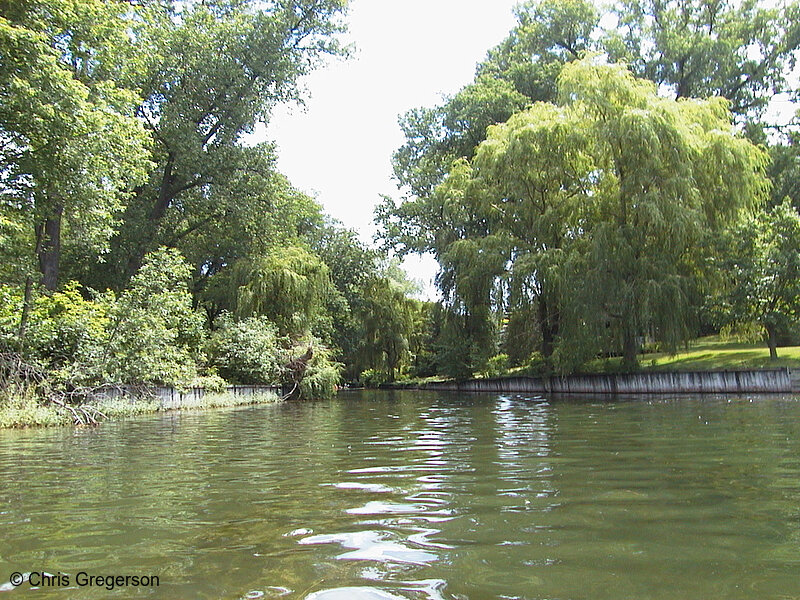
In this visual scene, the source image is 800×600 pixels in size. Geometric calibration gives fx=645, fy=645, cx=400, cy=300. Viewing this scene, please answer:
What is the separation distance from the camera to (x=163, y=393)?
18.5 metres

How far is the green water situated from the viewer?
9.03 feet

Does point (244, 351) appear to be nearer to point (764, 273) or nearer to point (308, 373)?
point (308, 373)

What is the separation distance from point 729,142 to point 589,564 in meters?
20.7

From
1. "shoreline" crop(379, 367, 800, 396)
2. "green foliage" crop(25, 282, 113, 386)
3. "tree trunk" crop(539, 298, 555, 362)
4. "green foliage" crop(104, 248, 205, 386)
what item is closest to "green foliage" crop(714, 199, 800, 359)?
"shoreline" crop(379, 367, 800, 396)

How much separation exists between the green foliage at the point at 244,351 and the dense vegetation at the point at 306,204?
0.11m

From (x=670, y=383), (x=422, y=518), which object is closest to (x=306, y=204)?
(x=670, y=383)

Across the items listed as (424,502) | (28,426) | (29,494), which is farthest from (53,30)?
(424,502)

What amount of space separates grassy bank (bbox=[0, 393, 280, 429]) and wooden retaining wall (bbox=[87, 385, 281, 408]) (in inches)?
4.8

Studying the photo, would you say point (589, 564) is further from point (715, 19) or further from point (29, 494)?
point (715, 19)

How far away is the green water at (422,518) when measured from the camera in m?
2.75

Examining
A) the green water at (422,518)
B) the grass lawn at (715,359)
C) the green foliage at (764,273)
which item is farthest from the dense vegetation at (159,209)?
the green foliage at (764,273)

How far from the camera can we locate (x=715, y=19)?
3619cm

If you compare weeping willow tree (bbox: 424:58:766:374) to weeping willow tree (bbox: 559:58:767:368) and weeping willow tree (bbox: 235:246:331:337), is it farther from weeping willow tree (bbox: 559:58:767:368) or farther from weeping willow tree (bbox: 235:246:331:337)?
weeping willow tree (bbox: 235:246:331:337)

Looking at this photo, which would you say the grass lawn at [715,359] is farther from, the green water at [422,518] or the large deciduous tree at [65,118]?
the large deciduous tree at [65,118]
